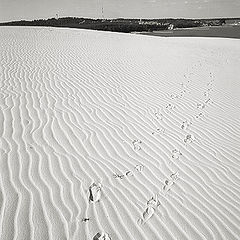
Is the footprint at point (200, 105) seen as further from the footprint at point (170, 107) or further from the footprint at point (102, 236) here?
the footprint at point (102, 236)

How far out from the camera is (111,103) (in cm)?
597

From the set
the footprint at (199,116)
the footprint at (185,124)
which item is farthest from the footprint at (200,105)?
the footprint at (185,124)

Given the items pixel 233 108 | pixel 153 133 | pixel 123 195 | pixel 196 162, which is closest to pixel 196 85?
pixel 233 108

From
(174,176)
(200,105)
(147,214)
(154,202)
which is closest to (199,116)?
(200,105)

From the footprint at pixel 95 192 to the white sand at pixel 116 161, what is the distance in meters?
0.01

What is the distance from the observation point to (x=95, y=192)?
9.93ft

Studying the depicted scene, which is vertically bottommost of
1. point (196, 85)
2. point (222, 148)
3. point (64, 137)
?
point (222, 148)

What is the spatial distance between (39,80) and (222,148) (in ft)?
17.8

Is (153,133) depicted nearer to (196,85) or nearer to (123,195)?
(123,195)

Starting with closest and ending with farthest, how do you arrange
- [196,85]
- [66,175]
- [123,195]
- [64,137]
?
[123,195], [66,175], [64,137], [196,85]

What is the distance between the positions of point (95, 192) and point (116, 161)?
801mm

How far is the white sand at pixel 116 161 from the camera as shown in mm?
2635

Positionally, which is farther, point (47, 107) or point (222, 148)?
point (47, 107)

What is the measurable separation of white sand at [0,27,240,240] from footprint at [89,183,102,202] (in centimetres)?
1
